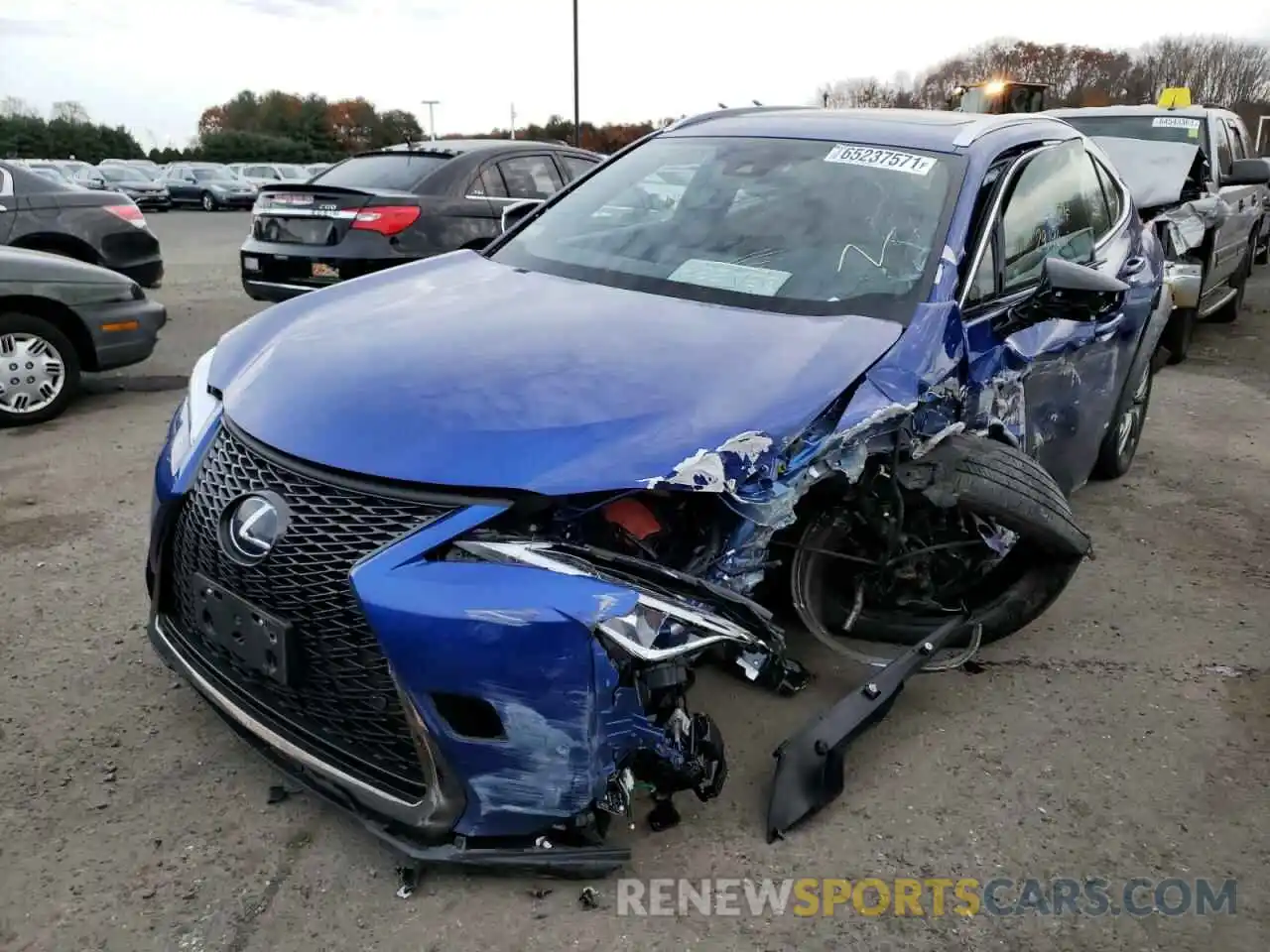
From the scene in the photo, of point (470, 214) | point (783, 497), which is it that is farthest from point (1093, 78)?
point (783, 497)

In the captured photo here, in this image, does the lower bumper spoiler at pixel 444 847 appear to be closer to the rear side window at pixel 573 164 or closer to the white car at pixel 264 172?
the rear side window at pixel 573 164

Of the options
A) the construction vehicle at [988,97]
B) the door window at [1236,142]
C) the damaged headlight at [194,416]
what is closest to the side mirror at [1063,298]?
the damaged headlight at [194,416]

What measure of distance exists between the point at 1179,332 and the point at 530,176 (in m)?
5.24

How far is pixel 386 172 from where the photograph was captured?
7895 millimetres

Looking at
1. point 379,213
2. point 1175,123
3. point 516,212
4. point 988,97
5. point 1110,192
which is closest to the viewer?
point 516,212

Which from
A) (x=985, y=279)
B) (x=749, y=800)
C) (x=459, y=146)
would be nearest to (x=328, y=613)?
(x=749, y=800)

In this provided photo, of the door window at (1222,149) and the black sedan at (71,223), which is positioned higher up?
the door window at (1222,149)

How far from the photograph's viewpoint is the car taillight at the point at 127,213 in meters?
7.96

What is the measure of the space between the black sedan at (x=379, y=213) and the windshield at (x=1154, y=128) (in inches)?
191

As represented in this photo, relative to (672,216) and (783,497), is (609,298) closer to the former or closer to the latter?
(672,216)

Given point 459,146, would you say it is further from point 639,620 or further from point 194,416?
point 639,620

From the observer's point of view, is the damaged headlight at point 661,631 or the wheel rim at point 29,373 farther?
the wheel rim at point 29,373

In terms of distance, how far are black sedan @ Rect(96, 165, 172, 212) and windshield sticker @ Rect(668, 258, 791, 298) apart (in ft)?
107

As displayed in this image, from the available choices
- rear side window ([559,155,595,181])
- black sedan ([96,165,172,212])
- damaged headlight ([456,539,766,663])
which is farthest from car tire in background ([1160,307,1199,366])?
black sedan ([96,165,172,212])
